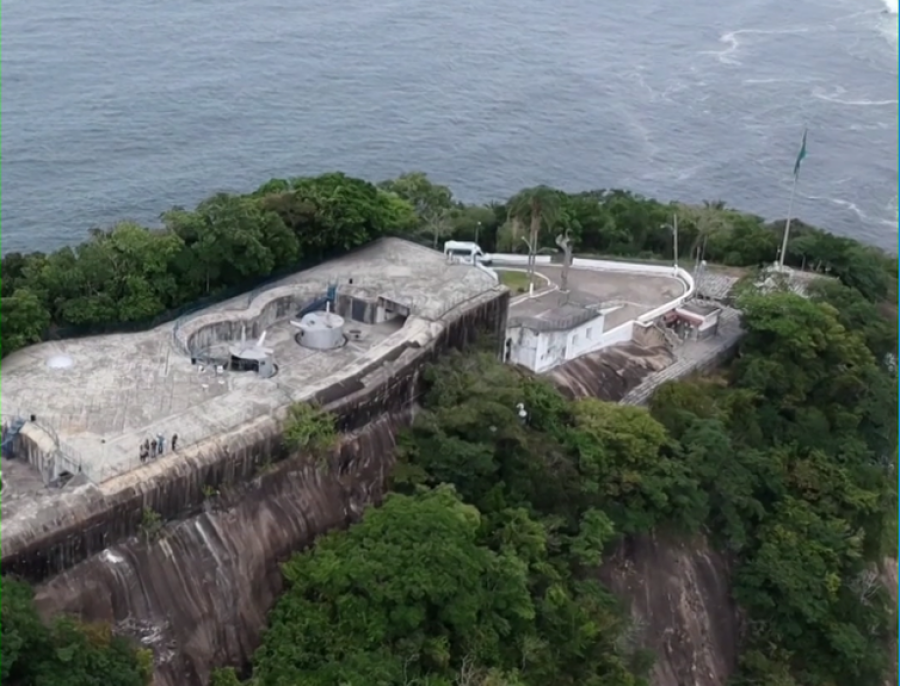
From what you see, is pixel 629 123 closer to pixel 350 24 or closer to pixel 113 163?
pixel 350 24

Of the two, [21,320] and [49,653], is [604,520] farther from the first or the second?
[21,320]

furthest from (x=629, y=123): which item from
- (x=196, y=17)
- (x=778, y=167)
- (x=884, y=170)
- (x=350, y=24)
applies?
(x=196, y=17)

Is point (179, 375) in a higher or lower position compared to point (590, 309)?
higher

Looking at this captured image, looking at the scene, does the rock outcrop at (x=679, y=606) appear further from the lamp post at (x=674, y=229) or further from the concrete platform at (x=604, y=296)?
the lamp post at (x=674, y=229)

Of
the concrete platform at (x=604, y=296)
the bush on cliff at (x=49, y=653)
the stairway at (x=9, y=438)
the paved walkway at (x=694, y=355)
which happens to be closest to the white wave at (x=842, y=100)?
the concrete platform at (x=604, y=296)

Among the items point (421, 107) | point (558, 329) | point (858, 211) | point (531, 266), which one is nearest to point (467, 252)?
point (531, 266)

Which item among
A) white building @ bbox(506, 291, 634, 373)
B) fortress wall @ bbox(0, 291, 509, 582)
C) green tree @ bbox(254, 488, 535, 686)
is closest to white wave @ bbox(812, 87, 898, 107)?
white building @ bbox(506, 291, 634, 373)
